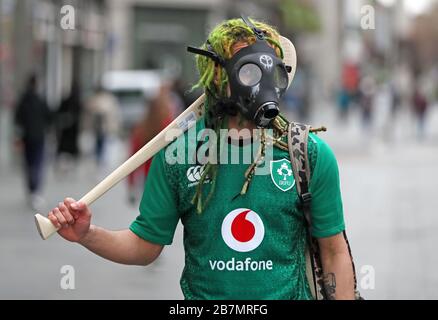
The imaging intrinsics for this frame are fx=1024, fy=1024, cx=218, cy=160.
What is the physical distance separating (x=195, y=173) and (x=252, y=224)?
235 mm

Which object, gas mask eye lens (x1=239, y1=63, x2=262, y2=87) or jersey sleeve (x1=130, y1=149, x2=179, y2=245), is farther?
jersey sleeve (x1=130, y1=149, x2=179, y2=245)

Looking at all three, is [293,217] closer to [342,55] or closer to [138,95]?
[138,95]

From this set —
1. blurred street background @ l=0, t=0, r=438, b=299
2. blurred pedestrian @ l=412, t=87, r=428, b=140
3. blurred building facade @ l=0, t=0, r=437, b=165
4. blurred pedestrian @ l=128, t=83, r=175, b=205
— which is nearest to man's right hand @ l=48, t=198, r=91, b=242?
blurred street background @ l=0, t=0, r=438, b=299

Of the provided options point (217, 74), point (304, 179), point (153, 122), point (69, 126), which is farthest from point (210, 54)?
point (69, 126)

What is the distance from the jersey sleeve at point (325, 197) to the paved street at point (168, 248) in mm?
2562

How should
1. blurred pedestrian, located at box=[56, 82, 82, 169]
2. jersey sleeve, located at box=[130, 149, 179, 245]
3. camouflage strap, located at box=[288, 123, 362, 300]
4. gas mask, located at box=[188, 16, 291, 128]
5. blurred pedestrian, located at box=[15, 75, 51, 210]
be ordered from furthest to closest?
blurred pedestrian, located at box=[56, 82, 82, 169]
blurred pedestrian, located at box=[15, 75, 51, 210]
jersey sleeve, located at box=[130, 149, 179, 245]
camouflage strap, located at box=[288, 123, 362, 300]
gas mask, located at box=[188, 16, 291, 128]

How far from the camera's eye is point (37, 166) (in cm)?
1373

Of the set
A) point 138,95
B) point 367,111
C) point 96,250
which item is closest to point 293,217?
point 96,250

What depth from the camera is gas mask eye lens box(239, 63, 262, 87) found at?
2.89 metres

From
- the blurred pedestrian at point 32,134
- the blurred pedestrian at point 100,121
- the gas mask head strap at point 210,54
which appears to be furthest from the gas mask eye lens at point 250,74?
the blurred pedestrian at point 100,121

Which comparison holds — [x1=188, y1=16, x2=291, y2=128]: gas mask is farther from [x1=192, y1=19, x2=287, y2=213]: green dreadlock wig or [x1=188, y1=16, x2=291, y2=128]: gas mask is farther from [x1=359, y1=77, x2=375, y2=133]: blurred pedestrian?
[x1=359, y1=77, x2=375, y2=133]: blurred pedestrian

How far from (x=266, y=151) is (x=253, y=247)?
0.28m

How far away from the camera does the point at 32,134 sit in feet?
45.8

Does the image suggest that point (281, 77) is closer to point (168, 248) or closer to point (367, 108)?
point (168, 248)
